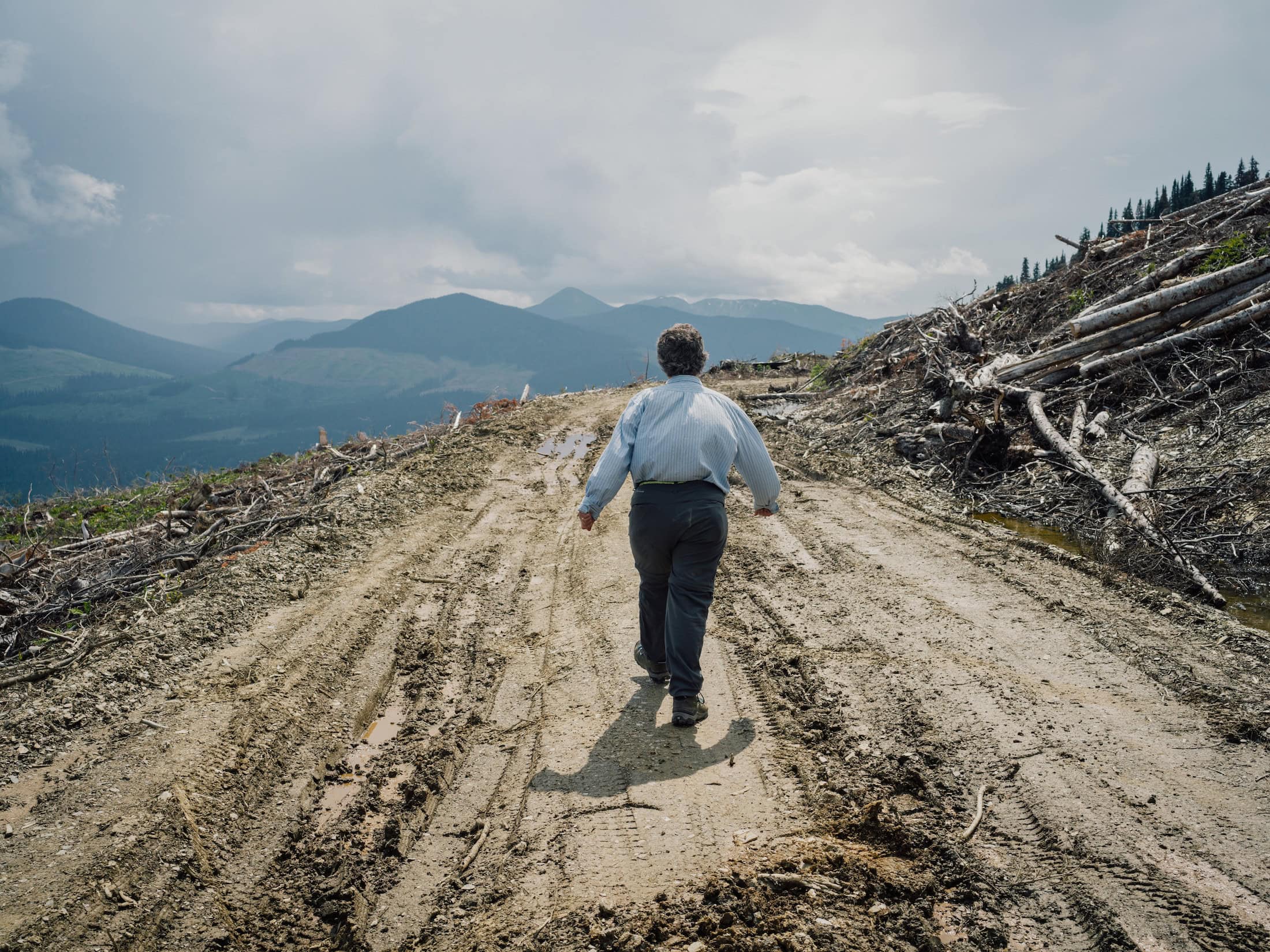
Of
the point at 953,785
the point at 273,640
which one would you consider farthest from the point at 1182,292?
the point at 273,640

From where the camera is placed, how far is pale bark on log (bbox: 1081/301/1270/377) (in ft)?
26.7

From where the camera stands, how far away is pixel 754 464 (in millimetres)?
3725

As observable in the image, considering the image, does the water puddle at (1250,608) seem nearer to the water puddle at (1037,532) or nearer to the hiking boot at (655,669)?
the water puddle at (1037,532)

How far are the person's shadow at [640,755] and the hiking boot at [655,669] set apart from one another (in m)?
0.24

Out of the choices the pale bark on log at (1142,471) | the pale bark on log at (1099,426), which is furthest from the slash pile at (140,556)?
the pale bark on log at (1099,426)

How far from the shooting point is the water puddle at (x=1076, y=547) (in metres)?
4.63

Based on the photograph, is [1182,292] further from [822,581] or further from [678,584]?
[678,584]

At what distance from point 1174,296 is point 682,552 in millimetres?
9026

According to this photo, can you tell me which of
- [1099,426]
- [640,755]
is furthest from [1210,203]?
[640,755]

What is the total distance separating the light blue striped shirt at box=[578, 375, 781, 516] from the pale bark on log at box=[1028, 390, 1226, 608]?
3.59 m

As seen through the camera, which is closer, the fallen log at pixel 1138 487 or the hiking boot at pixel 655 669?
the hiking boot at pixel 655 669

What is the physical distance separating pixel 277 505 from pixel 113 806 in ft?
18.7

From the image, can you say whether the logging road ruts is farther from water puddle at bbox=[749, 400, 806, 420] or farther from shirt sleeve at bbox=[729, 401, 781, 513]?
water puddle at bbox=[749, 400, 806, 420]

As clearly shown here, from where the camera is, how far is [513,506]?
8.08 metres
